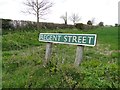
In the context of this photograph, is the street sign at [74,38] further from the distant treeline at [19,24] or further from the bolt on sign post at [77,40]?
the distant treeline at [19,24]

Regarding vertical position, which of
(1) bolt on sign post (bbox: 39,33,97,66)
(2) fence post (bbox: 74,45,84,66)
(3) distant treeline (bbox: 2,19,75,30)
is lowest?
(2) fence post (bbox: 74,45,84,66)

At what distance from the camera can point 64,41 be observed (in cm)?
671

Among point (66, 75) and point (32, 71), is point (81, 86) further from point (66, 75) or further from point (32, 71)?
point (32, 71)

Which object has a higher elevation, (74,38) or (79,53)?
(74,38)

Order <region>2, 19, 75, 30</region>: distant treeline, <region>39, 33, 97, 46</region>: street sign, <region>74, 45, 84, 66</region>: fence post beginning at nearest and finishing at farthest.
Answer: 1. <region>39, 33, 97, 46</region>: street sign
2. <region>74, 45, 84, 66</region>: fence post
3. <region>2, 19, 75, 30</region>: distant treeline

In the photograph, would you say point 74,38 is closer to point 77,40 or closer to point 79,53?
point 77,40

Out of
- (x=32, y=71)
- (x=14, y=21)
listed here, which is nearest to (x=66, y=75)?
(x=32, y=71)

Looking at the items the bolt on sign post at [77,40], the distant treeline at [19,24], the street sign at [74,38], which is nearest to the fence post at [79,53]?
the bolt on sign post at [77,40]

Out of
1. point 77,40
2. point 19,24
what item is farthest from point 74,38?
point 19,24

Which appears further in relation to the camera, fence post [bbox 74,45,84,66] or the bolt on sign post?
fence post [bbox 74,45,84,66]

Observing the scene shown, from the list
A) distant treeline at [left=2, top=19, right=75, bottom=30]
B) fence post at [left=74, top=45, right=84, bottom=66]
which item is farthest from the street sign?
distant treeline at [left=2, top=19, right=75, bottom=30]

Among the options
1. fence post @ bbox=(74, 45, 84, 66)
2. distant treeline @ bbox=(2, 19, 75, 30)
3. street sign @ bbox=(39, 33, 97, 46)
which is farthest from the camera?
distant treeline @ bbox=(2, 19, 75, 30)

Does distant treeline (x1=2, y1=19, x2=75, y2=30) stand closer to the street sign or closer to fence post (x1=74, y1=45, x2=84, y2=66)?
the street sign

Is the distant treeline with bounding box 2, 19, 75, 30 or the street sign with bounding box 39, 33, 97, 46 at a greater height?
the distant treeline with bounding box 2, 19, 75, 30
